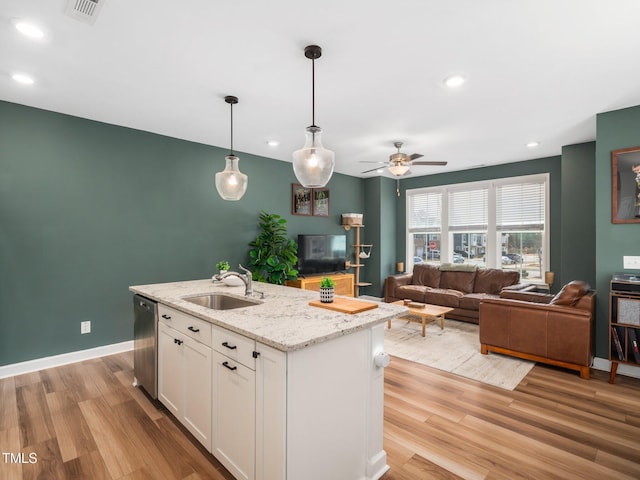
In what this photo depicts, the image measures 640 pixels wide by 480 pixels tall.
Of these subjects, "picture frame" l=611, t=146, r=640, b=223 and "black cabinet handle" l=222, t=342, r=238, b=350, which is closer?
"black cabinet handle" l=222, t=342, r=238, b=350

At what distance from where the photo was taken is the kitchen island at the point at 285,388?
148 cm

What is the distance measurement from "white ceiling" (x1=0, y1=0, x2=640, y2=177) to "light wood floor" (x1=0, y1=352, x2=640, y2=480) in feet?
8.86

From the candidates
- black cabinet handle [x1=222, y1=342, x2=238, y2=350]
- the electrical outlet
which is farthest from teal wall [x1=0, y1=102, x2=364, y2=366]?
the electrical outlet

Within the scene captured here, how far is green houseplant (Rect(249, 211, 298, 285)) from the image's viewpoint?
495cm

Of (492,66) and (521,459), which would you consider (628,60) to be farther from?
(521,459)

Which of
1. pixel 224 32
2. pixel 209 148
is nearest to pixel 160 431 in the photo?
pixel 224 32

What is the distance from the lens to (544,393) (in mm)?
2918

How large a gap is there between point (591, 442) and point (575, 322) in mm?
1341

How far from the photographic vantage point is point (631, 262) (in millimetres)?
3275

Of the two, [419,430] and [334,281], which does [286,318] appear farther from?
[334,281]

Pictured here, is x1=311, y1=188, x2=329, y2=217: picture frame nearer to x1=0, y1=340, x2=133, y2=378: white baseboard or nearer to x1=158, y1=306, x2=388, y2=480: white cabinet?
x1=0, y1=340, x2=133, y2=378: white baseboard

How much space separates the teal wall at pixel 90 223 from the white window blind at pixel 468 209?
4.28m

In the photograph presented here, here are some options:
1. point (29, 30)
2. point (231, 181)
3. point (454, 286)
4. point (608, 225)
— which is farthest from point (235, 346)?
point (454, 286)

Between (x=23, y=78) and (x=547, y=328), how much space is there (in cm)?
537
